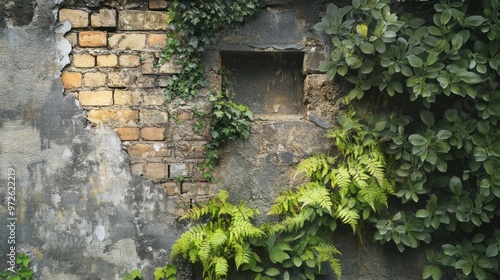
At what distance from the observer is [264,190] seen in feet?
10.5

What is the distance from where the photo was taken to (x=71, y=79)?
3.13m

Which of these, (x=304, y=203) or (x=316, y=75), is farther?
(x=316, y=75)

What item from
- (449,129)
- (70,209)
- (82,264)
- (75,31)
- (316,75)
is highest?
(75,31)

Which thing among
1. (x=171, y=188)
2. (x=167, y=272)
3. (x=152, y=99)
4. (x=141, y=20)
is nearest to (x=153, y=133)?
(x=152, y=99)

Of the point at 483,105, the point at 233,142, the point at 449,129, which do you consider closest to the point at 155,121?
the point at 233,142

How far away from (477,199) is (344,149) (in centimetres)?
83

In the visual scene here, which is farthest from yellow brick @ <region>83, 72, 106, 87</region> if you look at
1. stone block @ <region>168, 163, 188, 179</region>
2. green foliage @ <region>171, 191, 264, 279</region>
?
green foliage @ <region>171, 191, 264, 279</region>

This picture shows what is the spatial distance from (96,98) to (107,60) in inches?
9.5

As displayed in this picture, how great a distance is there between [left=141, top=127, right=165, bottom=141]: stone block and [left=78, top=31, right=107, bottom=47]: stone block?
0.58 metres

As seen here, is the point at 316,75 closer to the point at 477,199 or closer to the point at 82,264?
the point at 477,199

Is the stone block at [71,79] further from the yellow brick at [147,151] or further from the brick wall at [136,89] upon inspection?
the yellow brick at [147,151]

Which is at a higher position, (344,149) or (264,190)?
(344,149)

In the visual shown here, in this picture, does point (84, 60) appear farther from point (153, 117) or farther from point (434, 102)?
point (434, 102)

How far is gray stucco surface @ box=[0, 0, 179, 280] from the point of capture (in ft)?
10.1
